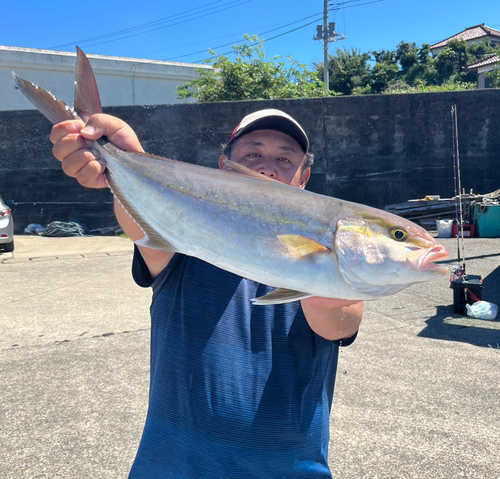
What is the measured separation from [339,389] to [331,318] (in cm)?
281

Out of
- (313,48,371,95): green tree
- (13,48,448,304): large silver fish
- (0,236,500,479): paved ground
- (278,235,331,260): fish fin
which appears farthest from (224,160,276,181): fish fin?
(313,48,371,95): green tree

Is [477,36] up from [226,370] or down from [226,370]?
up

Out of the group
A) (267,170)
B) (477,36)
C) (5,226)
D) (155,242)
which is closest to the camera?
(155,242)

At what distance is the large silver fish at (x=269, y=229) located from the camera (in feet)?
3.95

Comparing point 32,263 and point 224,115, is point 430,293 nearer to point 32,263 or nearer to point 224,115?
point 32,263

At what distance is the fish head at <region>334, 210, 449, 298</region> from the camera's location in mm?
1181

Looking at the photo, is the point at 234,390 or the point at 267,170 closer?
the point at 234,390

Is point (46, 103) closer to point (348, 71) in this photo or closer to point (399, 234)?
point (399, 234)

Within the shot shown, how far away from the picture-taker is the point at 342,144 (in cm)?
1330

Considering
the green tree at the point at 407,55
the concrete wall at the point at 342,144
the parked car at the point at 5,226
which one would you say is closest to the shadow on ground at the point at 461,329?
the concrete wall at the point at 342,144

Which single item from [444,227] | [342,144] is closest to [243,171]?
[444,227]

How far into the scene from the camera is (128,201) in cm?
156

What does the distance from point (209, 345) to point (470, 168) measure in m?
13.1

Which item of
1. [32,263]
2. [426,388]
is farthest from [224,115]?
[426,388]
